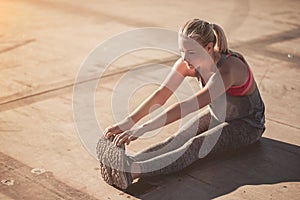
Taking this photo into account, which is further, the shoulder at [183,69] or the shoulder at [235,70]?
the shoulder at [183,69]

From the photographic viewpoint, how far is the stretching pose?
294 centimetres

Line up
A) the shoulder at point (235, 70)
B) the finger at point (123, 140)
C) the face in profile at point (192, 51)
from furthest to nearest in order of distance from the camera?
the shoulder at point (235, 70) < the face in profile at point (192, 51) < the finger at point (123, 140)

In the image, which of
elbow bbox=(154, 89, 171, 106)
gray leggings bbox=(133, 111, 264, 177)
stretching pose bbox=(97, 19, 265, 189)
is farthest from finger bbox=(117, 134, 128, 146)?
elbow bbox=(154, 89, 171, 106)

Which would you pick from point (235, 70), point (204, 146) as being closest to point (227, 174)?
point (204, 146)

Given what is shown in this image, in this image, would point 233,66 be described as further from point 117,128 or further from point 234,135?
point 117,128

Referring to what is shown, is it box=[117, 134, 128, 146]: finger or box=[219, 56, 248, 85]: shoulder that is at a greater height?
box=[219, 56, 248, 85]: shoulder

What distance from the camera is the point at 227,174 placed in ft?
10.4

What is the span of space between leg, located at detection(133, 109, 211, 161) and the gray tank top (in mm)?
87

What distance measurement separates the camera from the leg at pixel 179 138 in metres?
3.07

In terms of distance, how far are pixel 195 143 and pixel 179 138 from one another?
0.14 metres

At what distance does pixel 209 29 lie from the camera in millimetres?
3020

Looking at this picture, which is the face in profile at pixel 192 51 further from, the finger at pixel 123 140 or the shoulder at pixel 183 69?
the finger at pixel 123 140

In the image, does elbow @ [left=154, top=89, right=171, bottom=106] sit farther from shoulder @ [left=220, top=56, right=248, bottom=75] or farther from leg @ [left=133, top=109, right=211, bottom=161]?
shoulder @ [left=220, top=56, right=248, bottom=75]

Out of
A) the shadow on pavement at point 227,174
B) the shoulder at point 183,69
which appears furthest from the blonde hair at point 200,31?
the shadow on pavement at point 227,174
